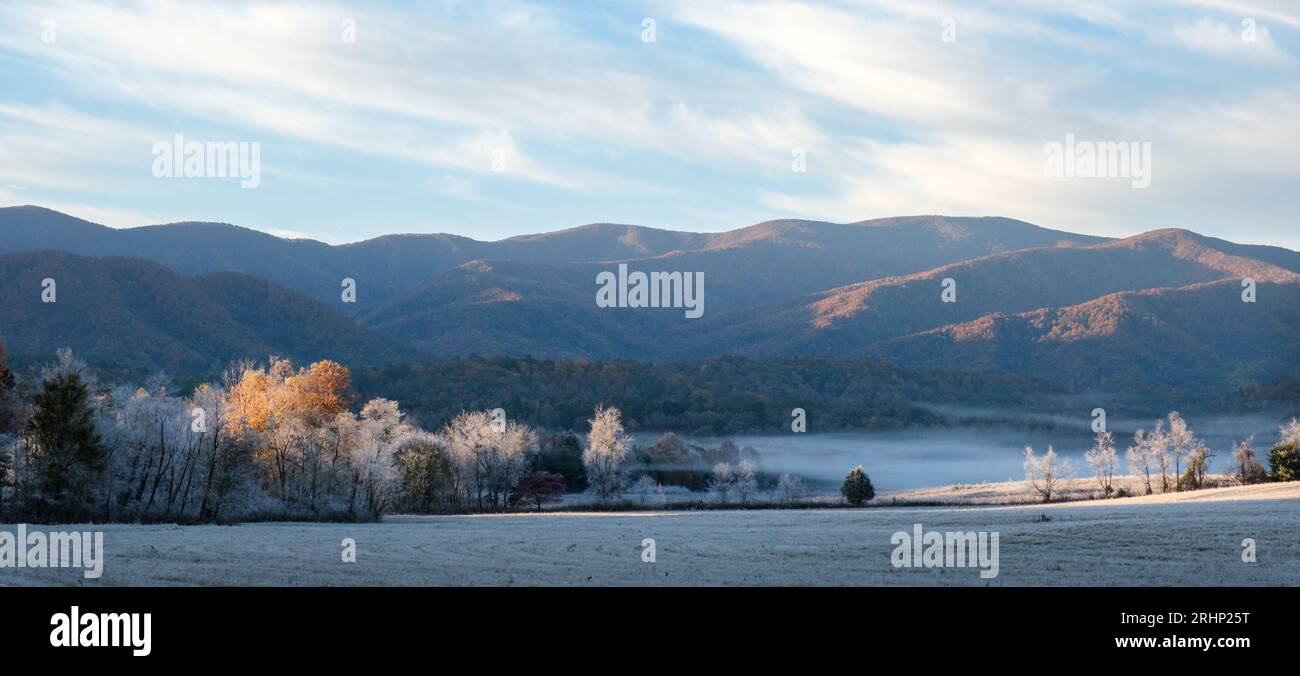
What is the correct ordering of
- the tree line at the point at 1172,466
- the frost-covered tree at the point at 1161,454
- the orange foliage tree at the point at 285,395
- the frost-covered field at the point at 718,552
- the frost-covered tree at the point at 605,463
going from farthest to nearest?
the frost-covered tree at the point at 605,463, the frost-covered tree at the point at 1161,454, the tree line at the point at 1172,466, the orange foliage tree at the point at 285,395, the frost-covered field at the point at 718,552

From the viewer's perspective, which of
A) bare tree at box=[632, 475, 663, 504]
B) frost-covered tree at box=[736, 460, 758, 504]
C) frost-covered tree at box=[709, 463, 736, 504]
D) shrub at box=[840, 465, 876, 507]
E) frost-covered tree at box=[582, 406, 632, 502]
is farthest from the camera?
frost-covered tree at box=[709, 463, 736, 504]


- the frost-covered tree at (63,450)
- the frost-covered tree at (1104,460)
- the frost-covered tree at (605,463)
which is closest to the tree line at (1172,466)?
the frost-covered tree at (1104,460)

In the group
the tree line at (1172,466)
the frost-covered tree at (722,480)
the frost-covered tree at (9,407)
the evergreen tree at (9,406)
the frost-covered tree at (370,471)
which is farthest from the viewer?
the frost-covered tree at (722,480)

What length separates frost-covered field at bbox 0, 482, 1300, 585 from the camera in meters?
23.6

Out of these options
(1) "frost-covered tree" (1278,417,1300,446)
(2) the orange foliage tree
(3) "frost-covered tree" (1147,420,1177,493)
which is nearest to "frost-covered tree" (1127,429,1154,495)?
(3) "frost-covered tree" (1147,420,1177,493)

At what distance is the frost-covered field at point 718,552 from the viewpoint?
2364 cm

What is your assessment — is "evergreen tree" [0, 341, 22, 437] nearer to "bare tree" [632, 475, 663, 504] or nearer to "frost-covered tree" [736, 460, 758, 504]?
"bare tree" [632, 475, 663, 504]

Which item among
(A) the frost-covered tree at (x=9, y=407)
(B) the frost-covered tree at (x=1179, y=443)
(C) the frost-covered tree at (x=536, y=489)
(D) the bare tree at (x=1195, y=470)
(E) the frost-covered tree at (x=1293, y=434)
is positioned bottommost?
(C) the frost-covered tree at (x=536, y=489)

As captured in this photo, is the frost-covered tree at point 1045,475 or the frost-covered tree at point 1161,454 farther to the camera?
the frost-covered tree at point 1045,475

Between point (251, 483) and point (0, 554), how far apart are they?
81.8ft

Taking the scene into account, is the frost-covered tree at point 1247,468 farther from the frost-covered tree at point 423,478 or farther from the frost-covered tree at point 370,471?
the frost-covered tree at point 370,471

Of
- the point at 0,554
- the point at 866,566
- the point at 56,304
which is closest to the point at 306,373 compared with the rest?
the point at 0,554

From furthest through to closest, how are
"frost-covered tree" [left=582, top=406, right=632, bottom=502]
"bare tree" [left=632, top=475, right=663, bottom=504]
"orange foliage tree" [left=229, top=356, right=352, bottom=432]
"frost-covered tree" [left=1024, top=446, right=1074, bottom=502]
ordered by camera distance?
"bare tree" [left=632, top=475, right=663, bottom=504] → "frost-covered tree" [left=582, top=406, right=632, bottom=502] → "frost-covered tree" [left=1024, top=446, right=1074, bottom=502] → "orange foliage tree" [left=229, top=356, right=352, bottom=432]
